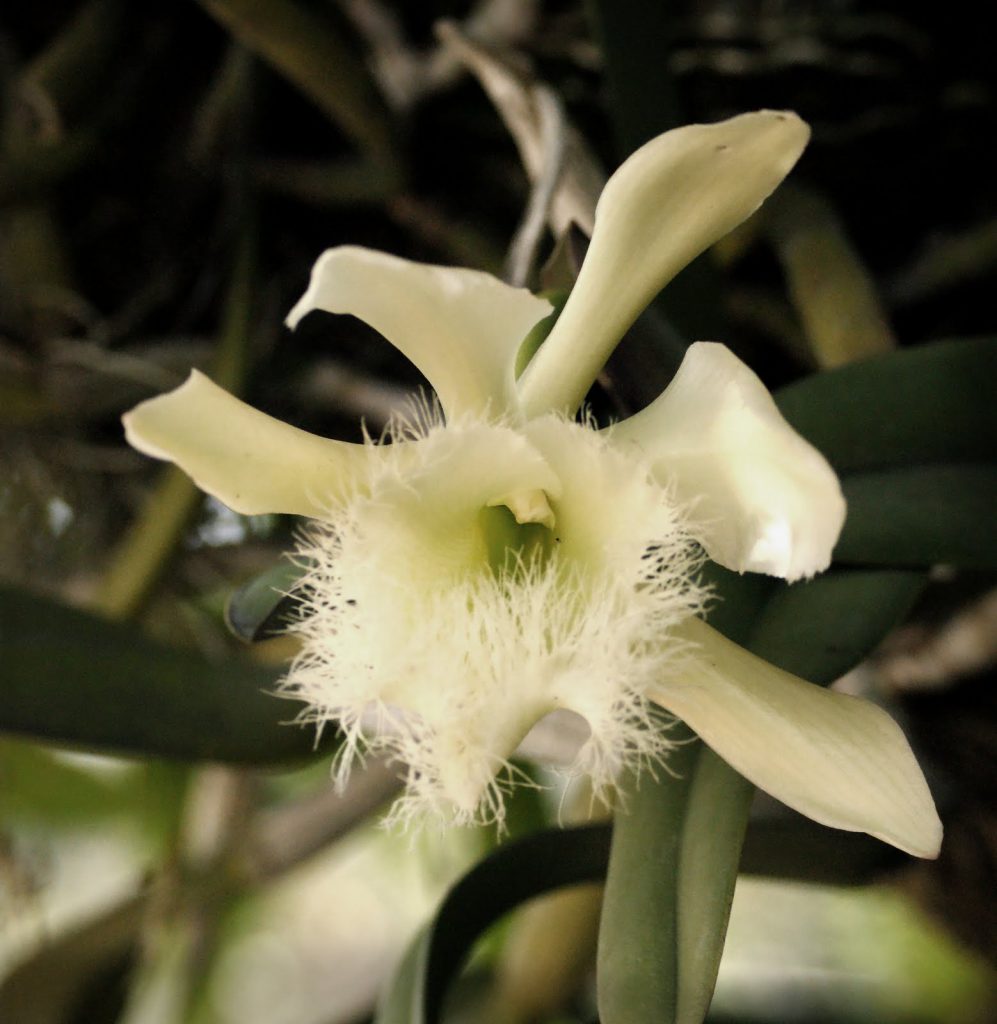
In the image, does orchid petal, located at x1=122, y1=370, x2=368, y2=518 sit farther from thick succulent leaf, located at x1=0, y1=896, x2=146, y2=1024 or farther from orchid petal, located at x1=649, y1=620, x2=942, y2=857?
thick succulent leaf, located at x1=0, y1=896, x2=146, y2=1024

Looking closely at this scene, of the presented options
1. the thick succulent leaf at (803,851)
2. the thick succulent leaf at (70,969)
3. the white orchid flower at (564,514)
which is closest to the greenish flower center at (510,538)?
the white orchid flower at (564,514)

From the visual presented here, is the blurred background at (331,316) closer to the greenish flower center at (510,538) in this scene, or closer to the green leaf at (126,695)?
the green leaf at (126,695)

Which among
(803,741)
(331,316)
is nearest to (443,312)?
(803,741)

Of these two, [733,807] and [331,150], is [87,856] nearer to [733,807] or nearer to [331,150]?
[331,150]

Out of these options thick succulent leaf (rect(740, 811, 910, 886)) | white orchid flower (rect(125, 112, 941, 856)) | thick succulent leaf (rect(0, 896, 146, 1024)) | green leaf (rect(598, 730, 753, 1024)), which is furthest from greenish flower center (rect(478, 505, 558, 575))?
thick succulent leaf (rect(0, 896, 146, 1024))

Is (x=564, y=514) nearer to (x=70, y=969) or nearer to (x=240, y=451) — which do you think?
(x=240, y=451)

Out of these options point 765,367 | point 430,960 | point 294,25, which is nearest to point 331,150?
point 294,25
